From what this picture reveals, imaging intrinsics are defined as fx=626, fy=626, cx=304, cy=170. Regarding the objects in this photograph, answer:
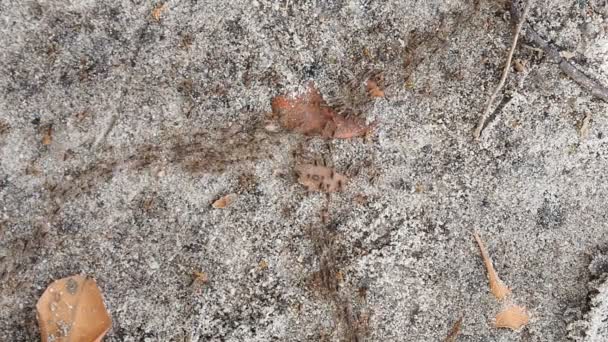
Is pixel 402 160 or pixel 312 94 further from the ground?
pixel 312 94

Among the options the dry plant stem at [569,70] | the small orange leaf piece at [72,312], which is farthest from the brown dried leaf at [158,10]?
the dry plant stem at [569,70]

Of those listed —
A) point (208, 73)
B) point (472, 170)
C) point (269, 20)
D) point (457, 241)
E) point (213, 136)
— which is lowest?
point (457, 241)

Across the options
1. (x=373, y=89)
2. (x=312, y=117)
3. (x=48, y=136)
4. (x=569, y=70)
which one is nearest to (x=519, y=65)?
(x=569, y=70)

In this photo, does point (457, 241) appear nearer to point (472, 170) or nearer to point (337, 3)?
point (472, 170)

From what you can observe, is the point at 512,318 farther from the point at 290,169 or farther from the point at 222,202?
the point at 222,202

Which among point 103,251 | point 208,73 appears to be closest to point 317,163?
point 208,73

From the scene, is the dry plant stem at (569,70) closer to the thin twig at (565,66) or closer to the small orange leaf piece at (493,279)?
the thin twig at (565,66)
